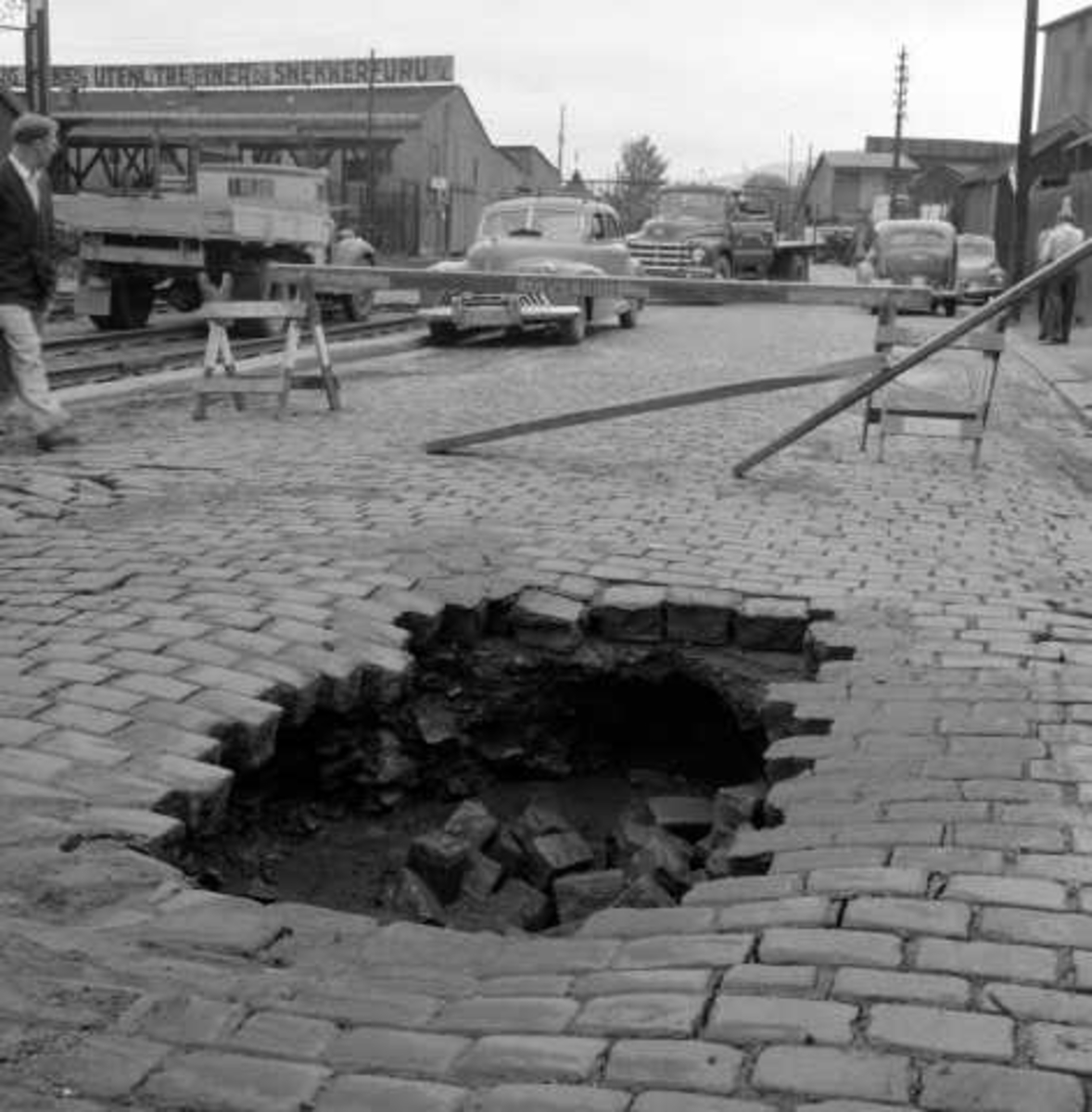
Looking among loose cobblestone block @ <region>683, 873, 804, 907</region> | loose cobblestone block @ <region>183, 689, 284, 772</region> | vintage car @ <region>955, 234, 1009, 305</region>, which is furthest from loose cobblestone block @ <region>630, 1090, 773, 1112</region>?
vintage car @ <region>955, 234, 1009, 305</region>

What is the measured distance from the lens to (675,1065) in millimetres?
2287

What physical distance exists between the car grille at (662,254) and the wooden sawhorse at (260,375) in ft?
71.1

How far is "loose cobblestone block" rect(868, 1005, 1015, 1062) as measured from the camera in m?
2.32

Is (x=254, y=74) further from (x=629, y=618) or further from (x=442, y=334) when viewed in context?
(x=629, y=618)

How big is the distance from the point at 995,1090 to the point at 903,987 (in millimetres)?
338

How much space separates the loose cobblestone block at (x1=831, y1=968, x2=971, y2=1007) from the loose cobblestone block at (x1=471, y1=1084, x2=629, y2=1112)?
498mm

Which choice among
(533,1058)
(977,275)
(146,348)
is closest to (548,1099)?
(533,1058)

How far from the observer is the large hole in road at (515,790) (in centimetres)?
393

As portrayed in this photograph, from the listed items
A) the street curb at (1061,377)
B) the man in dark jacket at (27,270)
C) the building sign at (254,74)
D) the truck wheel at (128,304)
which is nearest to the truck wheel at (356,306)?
the truck wheel at (128,304)

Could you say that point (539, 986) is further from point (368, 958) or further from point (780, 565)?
point (780, 565)

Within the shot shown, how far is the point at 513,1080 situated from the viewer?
89.1 inches

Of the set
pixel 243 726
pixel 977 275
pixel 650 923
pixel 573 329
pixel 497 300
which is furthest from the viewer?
pixel 977 275

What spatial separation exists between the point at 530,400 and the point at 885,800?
29.5ft

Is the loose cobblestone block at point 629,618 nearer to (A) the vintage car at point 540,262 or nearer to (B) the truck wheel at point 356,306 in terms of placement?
(A) the vintage car at point 540,262
